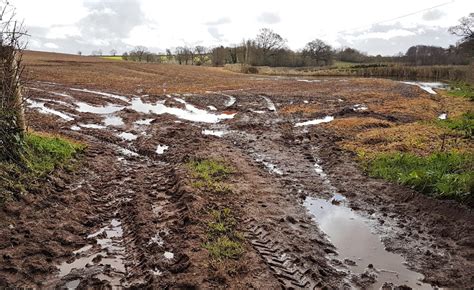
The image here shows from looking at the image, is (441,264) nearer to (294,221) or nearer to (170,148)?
(294,221)

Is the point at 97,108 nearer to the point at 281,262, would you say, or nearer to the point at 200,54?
the point at 281,262

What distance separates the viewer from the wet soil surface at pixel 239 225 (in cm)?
555

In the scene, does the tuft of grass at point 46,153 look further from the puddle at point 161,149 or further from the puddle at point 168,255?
the puddle at point 168,255

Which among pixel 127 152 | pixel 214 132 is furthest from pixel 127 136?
pixel 214 132

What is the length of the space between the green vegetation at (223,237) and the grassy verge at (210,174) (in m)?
1.32

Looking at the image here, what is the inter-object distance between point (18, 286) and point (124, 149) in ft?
26.3

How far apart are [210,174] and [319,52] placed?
113978mm

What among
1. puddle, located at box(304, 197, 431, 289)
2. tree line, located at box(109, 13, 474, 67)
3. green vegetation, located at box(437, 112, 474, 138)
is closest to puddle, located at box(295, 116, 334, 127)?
green vegetation, located at box(437, 112, 474, 138)

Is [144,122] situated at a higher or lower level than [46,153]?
lower

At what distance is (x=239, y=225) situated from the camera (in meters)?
7.04

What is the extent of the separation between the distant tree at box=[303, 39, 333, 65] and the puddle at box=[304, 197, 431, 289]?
Answer: 107 m

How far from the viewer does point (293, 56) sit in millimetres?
103938

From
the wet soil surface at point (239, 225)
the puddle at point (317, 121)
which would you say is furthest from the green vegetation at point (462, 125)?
the wet soil surface at point (239, 225)

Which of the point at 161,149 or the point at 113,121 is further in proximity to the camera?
the point at 113,121
